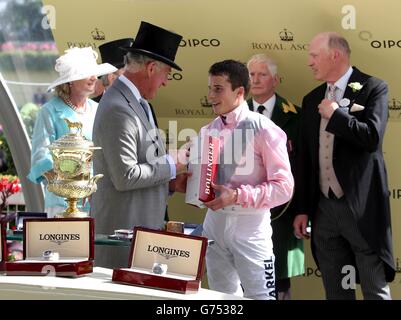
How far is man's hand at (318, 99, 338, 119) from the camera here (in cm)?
498

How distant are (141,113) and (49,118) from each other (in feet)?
3.04

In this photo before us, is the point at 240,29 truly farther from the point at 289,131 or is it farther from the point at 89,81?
the point at 89,81

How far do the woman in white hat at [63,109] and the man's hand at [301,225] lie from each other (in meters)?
1.18

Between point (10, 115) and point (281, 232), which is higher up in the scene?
point (10, 115)

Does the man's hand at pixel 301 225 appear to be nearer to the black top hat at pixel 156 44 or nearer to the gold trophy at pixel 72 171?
the black top hat at pixel 156 44

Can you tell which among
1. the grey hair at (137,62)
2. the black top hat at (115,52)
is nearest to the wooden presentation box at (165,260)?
the grey hair at (137,62)

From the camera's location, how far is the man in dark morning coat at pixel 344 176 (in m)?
5.05

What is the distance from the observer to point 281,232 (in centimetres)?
548

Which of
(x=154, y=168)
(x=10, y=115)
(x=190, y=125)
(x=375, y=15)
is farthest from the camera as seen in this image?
(x=10, y=115)

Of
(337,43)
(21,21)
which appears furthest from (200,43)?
(21,21)

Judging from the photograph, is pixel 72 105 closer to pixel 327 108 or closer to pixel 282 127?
pixel 282 127

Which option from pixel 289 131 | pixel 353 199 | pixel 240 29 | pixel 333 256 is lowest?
pixel 333 256

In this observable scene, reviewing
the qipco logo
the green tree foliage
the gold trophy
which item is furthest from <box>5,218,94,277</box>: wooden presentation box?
the green tree foliage

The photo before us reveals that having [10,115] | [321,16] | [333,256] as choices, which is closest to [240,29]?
[321,16]
